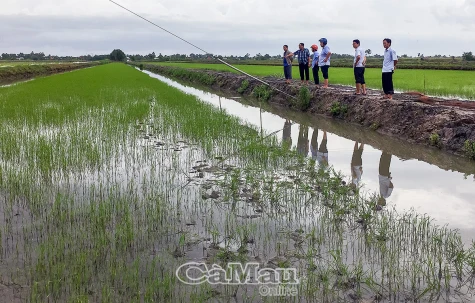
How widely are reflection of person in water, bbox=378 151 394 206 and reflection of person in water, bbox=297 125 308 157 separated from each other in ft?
4.06

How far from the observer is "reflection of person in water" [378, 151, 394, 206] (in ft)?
16.0

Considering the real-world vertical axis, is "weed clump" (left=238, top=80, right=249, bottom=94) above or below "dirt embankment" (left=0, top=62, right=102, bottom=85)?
below

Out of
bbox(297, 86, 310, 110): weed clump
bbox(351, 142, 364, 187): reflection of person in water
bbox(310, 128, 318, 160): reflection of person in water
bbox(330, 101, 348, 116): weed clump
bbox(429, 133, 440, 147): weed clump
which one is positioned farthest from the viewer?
bbox(297, 86, 310, 110): weed clump

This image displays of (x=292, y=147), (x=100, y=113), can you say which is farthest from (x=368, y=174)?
(x=100, y=113)

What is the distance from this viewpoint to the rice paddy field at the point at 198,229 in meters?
2.80

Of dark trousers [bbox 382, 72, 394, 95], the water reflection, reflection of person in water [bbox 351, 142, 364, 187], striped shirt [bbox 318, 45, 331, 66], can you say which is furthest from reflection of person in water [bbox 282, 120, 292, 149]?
dark trousers [bbox 382, 72, 394, 95]

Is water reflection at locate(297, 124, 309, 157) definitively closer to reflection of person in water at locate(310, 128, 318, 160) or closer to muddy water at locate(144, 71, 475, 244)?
muddy water at locate(144, 71, 475, 244)

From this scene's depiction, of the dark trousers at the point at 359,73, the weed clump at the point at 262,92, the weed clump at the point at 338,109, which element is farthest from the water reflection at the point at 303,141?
the weed clump at the point at 262,92

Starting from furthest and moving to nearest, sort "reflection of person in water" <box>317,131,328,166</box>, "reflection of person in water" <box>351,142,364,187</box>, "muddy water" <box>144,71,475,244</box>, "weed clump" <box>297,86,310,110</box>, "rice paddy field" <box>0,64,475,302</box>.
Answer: "weed clump" <box>297,86,310,110</box>, "reflection of person in water" <box>317,131,328,166</box>, "reflection of person in water" <box>351,142,364,187</box>, "muddy water" <box>144,71,475,244</box>, "rice paddy field" <box>0,64,475,302</box>

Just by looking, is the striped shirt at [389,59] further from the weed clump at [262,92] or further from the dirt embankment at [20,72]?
the dirt embankment at [20,72]

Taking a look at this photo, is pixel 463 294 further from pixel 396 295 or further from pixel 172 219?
pixel 172 219

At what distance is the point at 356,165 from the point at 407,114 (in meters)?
3.04

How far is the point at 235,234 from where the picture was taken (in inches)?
144

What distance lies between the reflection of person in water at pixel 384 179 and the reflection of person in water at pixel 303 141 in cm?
124
